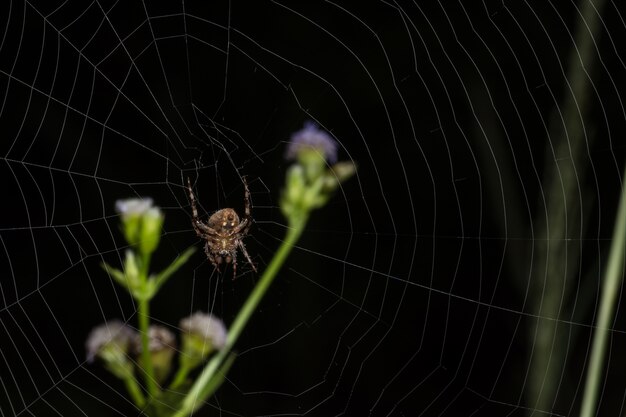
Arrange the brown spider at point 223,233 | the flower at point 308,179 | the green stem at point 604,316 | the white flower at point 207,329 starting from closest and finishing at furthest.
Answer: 1. the green stem at point 604,316
2. the white flower at point 207,329
3. the flower at point 308,179
4. the brown spider at point 223,233

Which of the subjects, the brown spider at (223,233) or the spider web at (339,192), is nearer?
the brown spider at (223,233)

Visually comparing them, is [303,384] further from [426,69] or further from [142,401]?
[142,401]

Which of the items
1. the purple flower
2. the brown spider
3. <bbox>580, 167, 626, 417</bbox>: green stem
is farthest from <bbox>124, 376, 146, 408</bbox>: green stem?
the brown spider

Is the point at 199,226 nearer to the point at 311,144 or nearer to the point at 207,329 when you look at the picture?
the point at 311,144

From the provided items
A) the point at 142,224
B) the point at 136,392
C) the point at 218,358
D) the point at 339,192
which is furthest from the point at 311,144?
the point at 339,192

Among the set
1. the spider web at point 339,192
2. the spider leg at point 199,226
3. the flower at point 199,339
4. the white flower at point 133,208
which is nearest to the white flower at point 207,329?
the flower at point 199,339

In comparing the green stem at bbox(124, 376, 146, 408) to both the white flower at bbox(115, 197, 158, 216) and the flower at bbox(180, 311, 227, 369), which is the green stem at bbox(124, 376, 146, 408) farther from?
the white flower at bbox(115, 197, 158, 216)

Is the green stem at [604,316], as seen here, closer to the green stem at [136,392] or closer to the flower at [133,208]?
the green stem at [136,392]
